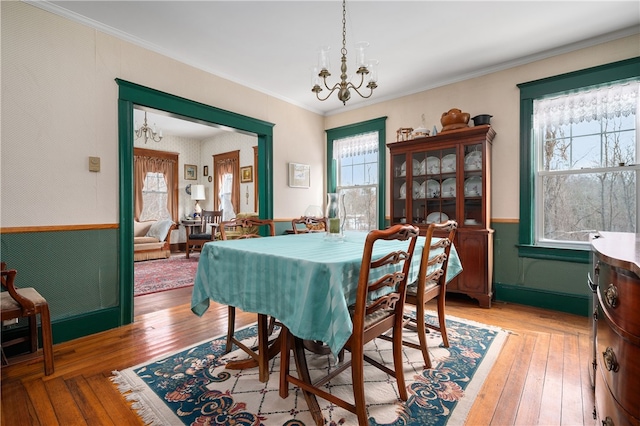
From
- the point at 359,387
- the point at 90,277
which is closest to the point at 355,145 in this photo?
the point at 90,277

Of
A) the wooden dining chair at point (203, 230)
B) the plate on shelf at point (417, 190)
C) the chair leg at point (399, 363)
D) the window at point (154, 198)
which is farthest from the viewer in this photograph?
the window at point (154, 198)

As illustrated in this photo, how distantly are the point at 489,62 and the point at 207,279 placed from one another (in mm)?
3603

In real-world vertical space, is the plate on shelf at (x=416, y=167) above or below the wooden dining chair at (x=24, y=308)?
above

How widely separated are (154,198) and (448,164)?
251 inches

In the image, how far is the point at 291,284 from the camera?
1.42 metres

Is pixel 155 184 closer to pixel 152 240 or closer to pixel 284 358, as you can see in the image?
pixel 152 240

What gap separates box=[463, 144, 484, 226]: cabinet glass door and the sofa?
5478 mm

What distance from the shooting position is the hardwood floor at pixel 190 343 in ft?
4.87

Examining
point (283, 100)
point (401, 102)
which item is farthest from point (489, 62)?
point (283, 100)

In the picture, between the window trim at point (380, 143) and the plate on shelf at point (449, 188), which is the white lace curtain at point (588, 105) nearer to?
the plate on shelf at point (449, 188)

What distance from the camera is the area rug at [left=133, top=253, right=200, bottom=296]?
3910mm

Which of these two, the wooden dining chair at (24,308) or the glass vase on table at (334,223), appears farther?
the glass vase on table at (334,223)

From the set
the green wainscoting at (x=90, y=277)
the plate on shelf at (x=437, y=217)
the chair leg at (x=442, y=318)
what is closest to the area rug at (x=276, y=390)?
the chair leg at (x=442, y=318)

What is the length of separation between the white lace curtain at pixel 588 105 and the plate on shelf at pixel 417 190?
1.35 meters
